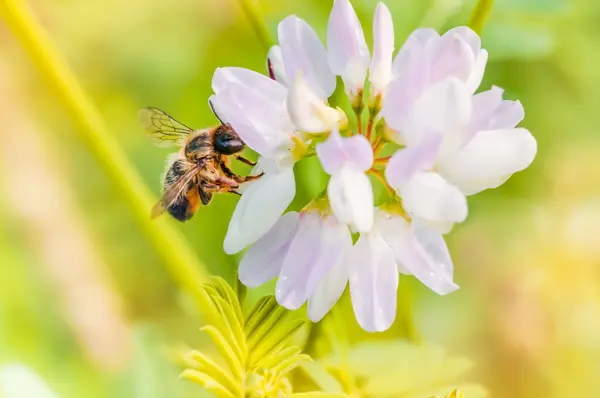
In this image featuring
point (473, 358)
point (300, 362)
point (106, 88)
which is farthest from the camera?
point (106, 88)

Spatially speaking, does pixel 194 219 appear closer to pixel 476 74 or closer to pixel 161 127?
pixel 161 127

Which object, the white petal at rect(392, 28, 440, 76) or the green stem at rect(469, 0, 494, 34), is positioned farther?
the green stem at rect(469, 0, 494, 34)

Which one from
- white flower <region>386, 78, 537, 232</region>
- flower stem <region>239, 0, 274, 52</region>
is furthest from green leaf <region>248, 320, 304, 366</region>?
flower stem <region>239, 0, 274, 52</region>

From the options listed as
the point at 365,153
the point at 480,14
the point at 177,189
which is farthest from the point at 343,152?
the point at 480,14

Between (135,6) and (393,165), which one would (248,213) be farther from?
(135,6)

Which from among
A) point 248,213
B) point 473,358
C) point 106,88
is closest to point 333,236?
point 248,213

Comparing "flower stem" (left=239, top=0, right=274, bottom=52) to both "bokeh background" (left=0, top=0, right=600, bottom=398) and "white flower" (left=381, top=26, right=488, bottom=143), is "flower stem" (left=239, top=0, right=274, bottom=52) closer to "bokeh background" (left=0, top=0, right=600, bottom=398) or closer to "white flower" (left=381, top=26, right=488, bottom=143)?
"bokeh background" (left=0, top=0, right=600, bottom=398)
